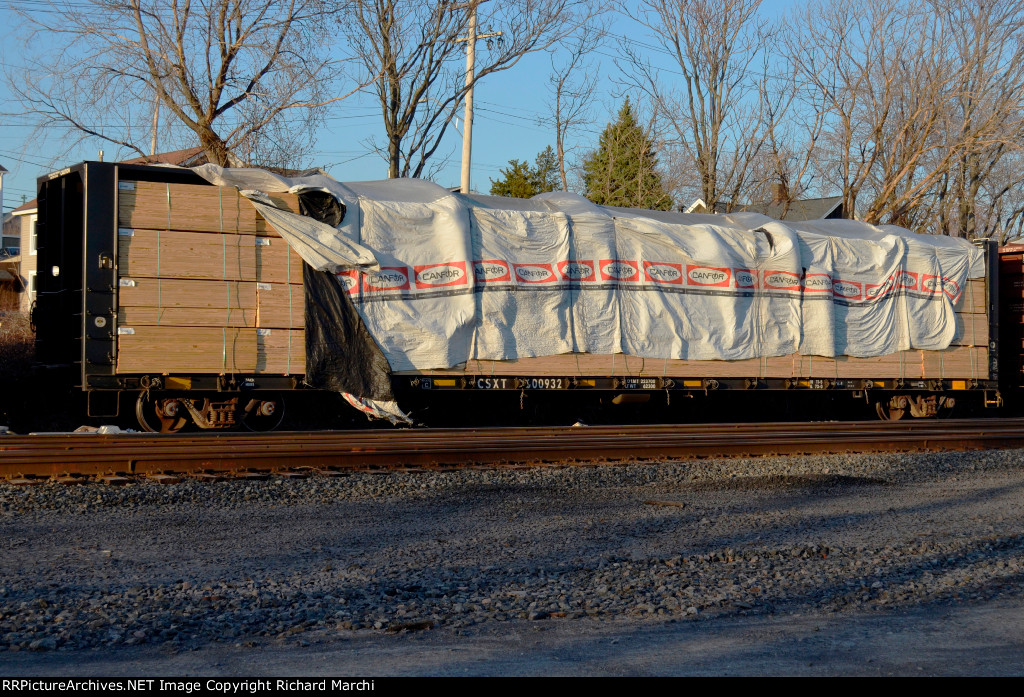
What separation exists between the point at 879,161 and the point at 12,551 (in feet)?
90.0

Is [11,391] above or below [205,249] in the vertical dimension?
below

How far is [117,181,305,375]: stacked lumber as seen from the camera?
1209 centimetres

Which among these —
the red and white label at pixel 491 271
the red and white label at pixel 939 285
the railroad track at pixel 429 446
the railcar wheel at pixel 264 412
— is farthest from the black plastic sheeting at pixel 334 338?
the red and white label at pixel 939 285

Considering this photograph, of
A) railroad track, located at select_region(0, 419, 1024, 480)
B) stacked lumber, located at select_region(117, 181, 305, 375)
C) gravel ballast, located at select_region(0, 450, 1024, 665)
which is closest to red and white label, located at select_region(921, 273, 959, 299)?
railroad track, located at select_region(0, 419, 1024, 480)

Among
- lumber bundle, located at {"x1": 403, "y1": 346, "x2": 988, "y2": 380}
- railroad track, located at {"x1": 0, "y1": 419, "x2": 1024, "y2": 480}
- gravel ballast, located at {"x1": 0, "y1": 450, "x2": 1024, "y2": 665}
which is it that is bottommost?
gravel ballast, located at {"x1": 0, "y1": 450, "x2": 1024, "y2": 665}

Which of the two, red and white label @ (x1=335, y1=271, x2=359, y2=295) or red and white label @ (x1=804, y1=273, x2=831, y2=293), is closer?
red and white label @ (x1=335, y1=271, x2=359, y2=295)

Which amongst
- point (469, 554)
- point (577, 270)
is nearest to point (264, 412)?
point (577, 270)

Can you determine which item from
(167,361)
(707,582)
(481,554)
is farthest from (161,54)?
(707,582)

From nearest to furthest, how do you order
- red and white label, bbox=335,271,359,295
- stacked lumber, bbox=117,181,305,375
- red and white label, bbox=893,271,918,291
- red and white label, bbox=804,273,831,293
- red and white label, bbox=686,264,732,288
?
stacked lumber, bbox=117,181,305,375 < red and white label, bbox=335,271,359,295 < red and white label, bbox=686,264,732,288 < red and white label, bbox=804,273,831,293 < red and white label, bbox=893,271,918,291

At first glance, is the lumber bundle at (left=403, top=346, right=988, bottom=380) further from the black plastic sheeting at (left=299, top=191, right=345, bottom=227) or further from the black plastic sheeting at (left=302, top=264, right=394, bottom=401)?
the black plastic sheeting at (left=299, top=191, right=345, bottom=227)

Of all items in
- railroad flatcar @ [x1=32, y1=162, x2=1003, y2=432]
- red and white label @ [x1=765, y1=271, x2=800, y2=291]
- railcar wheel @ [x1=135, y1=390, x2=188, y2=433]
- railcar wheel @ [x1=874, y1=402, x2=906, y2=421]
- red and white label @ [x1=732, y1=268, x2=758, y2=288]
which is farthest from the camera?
railcar wheel @ [x1=874, y1=402, x2=906, y2=421]

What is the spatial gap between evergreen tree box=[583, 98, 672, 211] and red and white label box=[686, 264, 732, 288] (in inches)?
511

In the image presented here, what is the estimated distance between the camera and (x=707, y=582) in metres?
5.61
